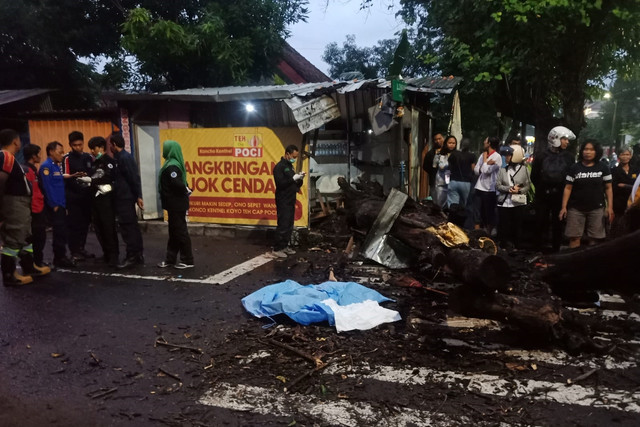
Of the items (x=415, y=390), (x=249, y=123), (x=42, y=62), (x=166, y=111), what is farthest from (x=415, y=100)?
(x=42, y=62)

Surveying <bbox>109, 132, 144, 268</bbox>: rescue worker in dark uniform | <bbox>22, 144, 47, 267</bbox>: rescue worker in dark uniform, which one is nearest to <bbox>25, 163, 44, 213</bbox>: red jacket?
<bbox>22, 144, 47, 267</bbox>: rescue worker in dark uniform

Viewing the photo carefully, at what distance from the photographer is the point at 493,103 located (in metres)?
16.5

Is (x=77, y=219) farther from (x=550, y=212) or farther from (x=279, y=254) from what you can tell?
(x=550, y=212)

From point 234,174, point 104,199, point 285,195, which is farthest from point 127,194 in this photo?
point 234,174

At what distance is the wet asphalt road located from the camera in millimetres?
3492

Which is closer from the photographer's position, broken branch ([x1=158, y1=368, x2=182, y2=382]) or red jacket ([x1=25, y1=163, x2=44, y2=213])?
broken branch ([x1=158, y1=368, x2=182, y2=382])

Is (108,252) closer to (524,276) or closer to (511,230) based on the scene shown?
(524,276)

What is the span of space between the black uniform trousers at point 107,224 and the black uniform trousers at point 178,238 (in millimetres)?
949

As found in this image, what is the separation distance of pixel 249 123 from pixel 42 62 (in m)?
14.5

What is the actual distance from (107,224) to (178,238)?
4.00 feet

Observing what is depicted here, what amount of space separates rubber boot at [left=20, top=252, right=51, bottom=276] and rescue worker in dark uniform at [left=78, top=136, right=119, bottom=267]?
39.0 inches

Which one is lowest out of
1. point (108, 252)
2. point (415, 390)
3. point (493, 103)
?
point (415, 390)

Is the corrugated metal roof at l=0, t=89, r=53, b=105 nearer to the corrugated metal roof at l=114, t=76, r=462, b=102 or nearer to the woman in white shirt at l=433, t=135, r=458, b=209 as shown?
the corrugated metal roof at l=114, t=76, r=462, b=102

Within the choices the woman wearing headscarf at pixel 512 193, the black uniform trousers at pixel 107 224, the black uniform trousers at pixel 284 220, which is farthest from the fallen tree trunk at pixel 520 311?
the black uniform trousers at pixel 107 224
